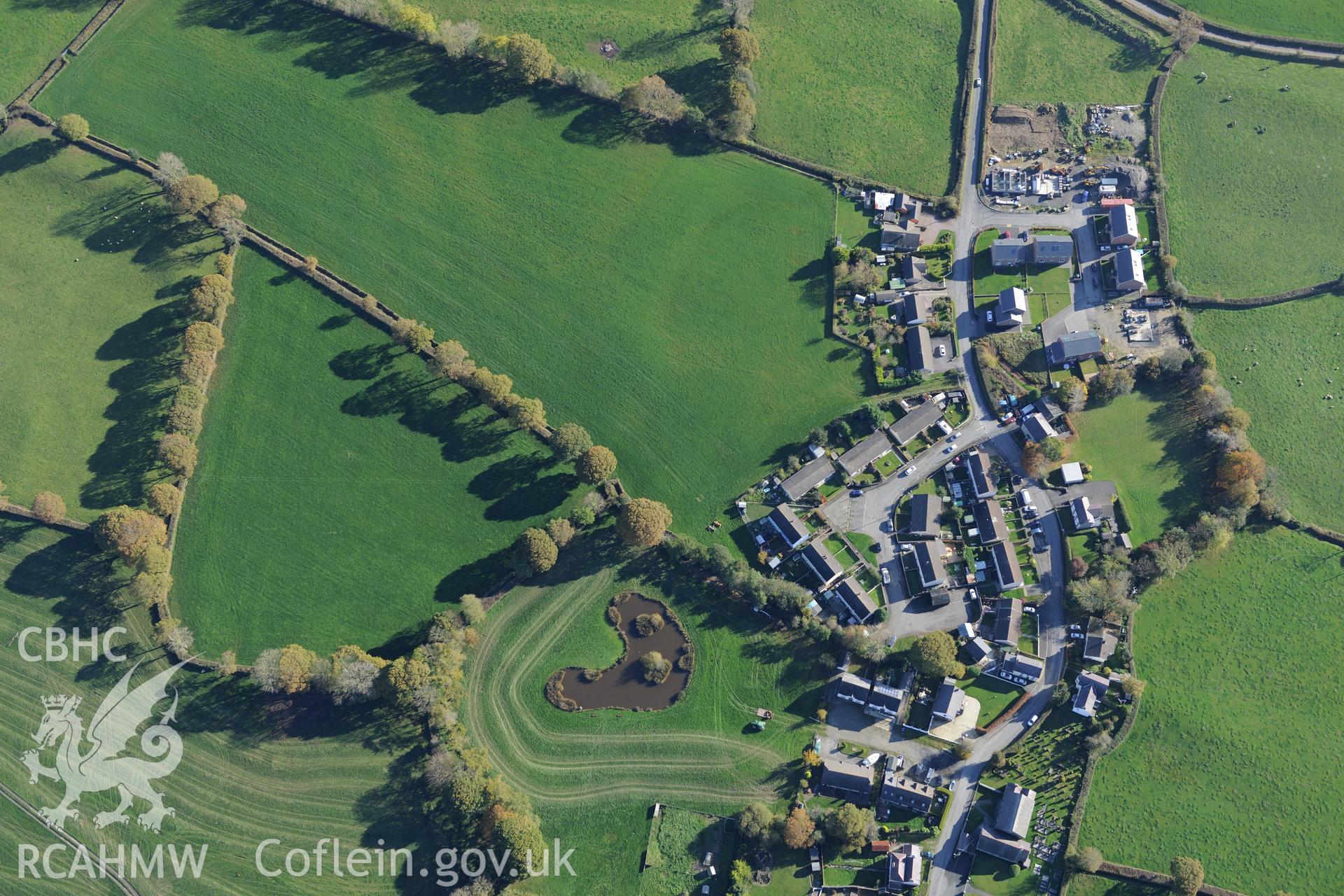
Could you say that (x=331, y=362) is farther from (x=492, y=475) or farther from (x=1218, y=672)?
(x=1218, y=672)

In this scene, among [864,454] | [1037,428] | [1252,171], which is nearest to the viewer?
[1037,428]

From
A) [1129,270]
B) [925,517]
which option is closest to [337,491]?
[925,517]

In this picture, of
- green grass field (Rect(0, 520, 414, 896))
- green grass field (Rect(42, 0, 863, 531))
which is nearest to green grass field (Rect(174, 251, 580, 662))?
green grass field (Rect(0, 520, 414, 896))

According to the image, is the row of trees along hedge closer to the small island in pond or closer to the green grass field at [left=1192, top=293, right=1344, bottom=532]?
the small island in pond

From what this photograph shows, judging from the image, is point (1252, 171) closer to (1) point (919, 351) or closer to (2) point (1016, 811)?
(1) point (919, 351)

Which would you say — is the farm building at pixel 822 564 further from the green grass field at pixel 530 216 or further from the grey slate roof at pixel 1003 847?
the grey slate roof at pixel 1003 847
